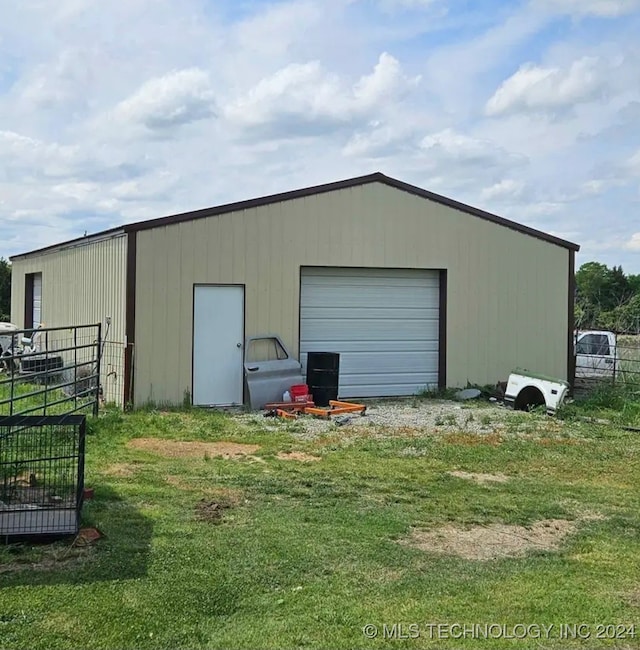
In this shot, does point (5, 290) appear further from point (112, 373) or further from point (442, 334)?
point (442, 334)

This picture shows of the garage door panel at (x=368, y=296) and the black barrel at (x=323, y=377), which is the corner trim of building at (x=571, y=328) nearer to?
the garage door panel at (x=368, y=296)

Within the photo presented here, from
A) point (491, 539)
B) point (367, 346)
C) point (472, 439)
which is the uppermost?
point (367, 346)

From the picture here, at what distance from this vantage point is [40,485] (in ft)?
20.9

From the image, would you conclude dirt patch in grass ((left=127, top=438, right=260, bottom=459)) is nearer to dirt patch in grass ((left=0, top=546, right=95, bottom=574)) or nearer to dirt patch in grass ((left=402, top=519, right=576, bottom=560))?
dirt patch in grass ((left=402, top=519, right=576, bottom=560))

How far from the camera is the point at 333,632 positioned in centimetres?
379

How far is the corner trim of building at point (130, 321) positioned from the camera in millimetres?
12477

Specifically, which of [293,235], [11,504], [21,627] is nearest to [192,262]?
[293,235]

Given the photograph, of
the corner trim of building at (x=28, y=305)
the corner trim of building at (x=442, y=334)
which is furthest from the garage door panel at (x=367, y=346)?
the corner trim of building at (x=28, y=305)

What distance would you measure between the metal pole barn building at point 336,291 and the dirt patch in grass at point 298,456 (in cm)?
439

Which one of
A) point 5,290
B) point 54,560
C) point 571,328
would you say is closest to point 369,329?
point 571,328

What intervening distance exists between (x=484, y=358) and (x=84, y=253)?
8502 millimetres

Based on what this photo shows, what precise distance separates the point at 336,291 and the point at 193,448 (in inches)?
235

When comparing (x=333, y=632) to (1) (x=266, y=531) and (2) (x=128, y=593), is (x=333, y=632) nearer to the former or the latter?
(2) (x=128, y=593)

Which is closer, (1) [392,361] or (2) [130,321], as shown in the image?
(2) [130,321]
